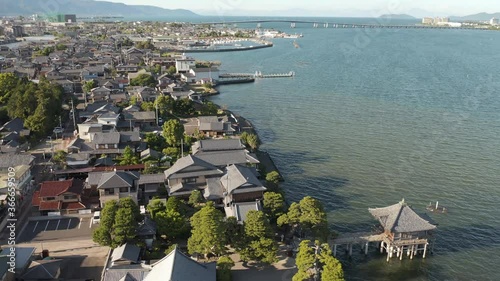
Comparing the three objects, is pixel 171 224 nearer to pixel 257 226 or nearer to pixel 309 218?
pixel 257 226

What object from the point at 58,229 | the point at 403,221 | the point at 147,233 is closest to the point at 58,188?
the point at 58,229

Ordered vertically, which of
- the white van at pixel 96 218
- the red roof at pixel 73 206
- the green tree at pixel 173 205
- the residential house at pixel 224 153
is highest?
the residential house at pixel 224 153

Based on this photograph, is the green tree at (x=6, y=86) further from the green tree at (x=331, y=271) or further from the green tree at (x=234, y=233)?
the green tree at (x=331, y=271)

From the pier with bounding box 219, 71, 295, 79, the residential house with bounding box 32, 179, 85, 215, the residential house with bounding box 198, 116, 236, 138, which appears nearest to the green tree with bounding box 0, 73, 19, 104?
the residential house with bounding box 198, 116, 236, 138

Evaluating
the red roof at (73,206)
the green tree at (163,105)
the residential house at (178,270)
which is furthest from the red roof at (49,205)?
the green tree at (163,105)

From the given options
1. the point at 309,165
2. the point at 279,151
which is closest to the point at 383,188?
the point at 309,165

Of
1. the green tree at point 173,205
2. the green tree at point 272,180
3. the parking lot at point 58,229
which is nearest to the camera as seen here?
the parking lot at point 58,229

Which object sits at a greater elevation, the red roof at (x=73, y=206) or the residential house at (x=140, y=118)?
the residential house at (x=140, y=118)

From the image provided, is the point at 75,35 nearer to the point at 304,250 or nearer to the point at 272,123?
the point at 272,123
